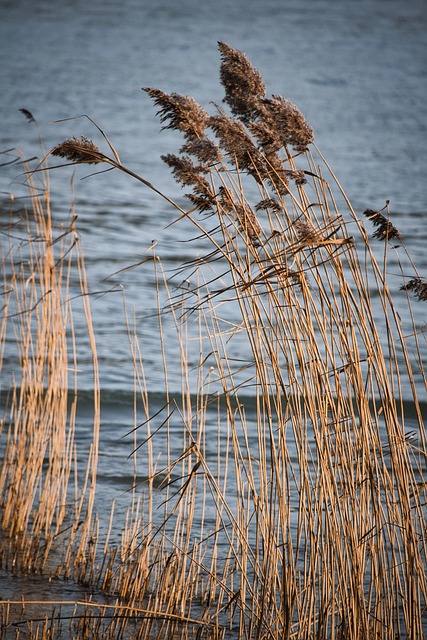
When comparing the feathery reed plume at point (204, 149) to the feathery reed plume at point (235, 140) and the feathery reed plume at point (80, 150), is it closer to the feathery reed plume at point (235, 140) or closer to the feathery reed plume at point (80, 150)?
the feathery reed plume at point (235, 140)

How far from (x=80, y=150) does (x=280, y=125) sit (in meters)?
0.45

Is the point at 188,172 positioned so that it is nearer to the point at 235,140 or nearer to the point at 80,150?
the point at 235,140

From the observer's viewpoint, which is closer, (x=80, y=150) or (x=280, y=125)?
(x=80, y=150)

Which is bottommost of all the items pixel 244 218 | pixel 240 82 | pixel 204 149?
pixel 244 218

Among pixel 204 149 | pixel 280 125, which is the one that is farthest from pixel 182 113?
pixel 280 125

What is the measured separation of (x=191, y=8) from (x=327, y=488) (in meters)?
28.3

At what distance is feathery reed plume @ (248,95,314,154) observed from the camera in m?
1.94

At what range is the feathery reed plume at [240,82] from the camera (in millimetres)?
1929

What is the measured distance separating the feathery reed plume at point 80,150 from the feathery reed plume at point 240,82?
326mm

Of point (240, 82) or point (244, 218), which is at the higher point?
point (240, 82)

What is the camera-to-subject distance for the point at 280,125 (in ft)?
6.46

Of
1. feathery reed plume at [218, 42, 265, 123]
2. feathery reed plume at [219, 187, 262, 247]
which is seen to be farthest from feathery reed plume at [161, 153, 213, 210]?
feathery reed plume at [218, 42, 265, 123]

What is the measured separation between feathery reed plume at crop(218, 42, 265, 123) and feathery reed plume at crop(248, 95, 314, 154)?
3cm

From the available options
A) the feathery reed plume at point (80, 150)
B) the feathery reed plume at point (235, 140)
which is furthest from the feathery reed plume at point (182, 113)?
the feathery reed plume at point (80, 150)
